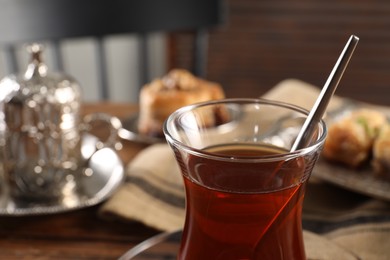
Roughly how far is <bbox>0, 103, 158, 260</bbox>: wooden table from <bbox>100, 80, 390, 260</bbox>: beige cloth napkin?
2 cm

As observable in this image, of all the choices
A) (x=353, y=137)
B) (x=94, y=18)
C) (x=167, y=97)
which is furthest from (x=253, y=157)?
(x=94, y=18)

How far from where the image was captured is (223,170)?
43 cm

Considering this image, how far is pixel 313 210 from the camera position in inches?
28.0

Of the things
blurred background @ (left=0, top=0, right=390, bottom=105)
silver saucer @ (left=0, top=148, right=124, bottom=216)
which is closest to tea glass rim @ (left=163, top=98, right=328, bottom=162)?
silver saucer @ (left=0, top=148, right=124, bottom=216)

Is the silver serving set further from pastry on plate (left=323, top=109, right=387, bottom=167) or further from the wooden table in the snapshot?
pastry on plate (left=323, top=109, right=387, bottom=167)

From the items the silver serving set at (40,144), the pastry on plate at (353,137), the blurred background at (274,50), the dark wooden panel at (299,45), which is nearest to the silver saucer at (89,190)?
the silver serving set at (40,144)

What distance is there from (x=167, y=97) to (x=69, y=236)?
413mm

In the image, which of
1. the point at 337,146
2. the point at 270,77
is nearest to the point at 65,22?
the point at 337,146

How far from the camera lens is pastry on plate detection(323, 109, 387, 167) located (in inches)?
31.8

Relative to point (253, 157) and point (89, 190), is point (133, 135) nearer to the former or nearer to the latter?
point (89, 190)

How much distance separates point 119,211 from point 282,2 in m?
1.61

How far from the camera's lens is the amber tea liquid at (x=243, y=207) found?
426 millimetres

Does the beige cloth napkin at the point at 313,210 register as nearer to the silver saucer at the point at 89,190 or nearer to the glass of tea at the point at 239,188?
the silver saucer at the point at 89,190

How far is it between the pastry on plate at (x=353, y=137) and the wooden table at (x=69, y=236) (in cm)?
29
